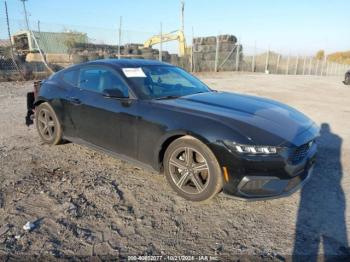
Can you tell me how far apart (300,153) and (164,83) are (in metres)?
1.97

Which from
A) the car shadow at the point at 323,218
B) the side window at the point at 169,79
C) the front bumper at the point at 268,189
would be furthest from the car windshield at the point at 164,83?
the car shadow at the point at 323,218

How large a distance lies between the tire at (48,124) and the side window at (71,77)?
534 mm

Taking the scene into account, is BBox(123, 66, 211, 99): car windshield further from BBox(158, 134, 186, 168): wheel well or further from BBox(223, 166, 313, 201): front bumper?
BBox(223, 166, 313, 201): front bumper

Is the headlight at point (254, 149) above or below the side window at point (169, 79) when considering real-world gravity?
below

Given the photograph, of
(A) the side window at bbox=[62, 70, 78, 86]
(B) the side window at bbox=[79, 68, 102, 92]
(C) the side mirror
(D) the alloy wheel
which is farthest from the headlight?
(A) the side window at bbox=[62, 70, 78, 86]

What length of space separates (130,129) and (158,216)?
116cm

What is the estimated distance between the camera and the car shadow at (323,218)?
8.85 ft

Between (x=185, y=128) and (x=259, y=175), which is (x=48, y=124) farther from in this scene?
(x=259, y=175)

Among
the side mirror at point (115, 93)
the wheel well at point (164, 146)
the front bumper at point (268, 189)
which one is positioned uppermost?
the side mirror at point (115, 93)

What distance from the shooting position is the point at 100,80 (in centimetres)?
441

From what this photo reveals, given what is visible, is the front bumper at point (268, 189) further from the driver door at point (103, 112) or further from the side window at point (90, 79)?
the side window at point (90, 79)

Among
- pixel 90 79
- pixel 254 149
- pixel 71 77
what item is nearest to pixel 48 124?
pixel 71 77

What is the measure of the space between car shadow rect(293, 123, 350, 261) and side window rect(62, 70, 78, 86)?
3457 mm

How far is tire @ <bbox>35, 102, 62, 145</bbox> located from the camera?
505 cm
